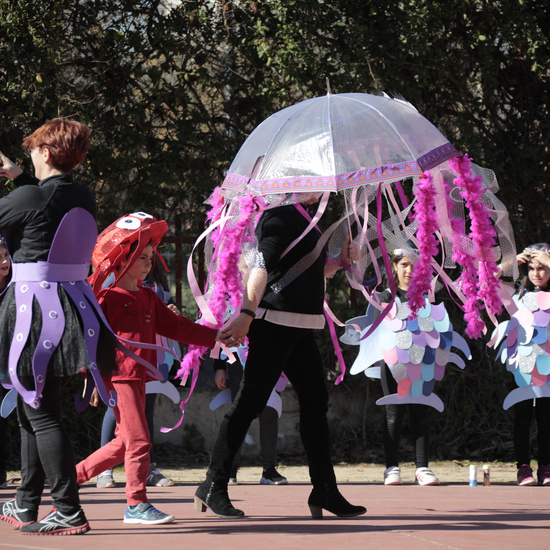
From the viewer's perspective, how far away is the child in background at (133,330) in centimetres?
416

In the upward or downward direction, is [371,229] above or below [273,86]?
below

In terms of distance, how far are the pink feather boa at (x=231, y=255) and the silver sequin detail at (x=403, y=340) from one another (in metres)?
2.17

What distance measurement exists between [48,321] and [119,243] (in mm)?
729

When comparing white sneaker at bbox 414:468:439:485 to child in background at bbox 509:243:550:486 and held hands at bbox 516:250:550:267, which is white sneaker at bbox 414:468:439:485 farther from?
held hands at bbox 516:250:550:267

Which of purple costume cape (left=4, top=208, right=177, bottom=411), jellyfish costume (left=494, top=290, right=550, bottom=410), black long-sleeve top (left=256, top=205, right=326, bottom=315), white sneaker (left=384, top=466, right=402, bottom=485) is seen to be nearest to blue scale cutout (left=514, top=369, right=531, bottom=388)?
jellyfish costume (left=494, top=290, right=550, bottom=410)

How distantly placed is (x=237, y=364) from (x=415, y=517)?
2578 mm

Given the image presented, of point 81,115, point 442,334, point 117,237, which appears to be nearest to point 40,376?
point 117,237

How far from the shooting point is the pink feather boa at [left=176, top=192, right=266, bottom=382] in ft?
14.7

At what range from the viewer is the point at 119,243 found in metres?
4.43

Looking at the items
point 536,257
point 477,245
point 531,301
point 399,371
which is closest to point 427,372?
point 399,371

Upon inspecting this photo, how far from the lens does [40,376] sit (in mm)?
3787

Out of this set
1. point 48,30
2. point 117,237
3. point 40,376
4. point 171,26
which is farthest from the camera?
point 171,26

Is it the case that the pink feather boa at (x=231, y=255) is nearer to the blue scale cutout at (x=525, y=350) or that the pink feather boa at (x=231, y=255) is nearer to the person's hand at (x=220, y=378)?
the person's hand at (x=220, y=378)

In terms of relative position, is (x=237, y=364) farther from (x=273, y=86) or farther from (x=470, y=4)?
(x=470, y=4)
